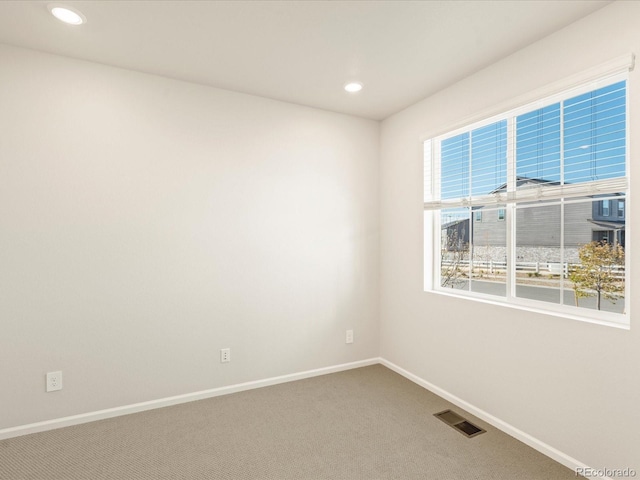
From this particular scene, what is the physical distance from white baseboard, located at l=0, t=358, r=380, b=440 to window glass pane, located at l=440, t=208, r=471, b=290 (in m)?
1.36

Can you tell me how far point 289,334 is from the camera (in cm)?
333

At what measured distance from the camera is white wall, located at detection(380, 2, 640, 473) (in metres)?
1.87

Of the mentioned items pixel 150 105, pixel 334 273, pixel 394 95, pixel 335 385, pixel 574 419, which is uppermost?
pixel 394 95

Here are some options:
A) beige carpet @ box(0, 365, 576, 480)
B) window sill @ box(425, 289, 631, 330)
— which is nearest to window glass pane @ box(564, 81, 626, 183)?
window sill @ box(425, 289, 631, 330)

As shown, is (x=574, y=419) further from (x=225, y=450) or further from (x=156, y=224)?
(x=156, y=224)

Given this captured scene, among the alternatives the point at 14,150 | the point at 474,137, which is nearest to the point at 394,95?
the point at 474,137

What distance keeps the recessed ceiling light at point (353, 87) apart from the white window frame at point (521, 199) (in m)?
0.75

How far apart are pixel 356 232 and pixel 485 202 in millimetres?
1344

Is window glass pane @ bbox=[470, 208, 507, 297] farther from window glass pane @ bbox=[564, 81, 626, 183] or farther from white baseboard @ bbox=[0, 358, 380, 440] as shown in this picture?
white baseboard @ bbox=[0, 358, 380, 440]

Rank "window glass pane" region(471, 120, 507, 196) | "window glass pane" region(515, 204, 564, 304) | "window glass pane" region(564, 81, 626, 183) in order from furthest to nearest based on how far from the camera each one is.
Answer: "window glass pane" region(471, 120, 507, 196) < "window glass pane" region(515, 204, 564, 304) < "window glass pane" region(564, 81, 626, 183)

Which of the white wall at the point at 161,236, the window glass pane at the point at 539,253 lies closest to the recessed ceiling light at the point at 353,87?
the white wall at the point at 161,236

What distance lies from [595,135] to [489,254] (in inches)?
41.3

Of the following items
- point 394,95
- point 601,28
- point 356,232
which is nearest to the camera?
point 601,28

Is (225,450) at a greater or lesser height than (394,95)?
lesser
